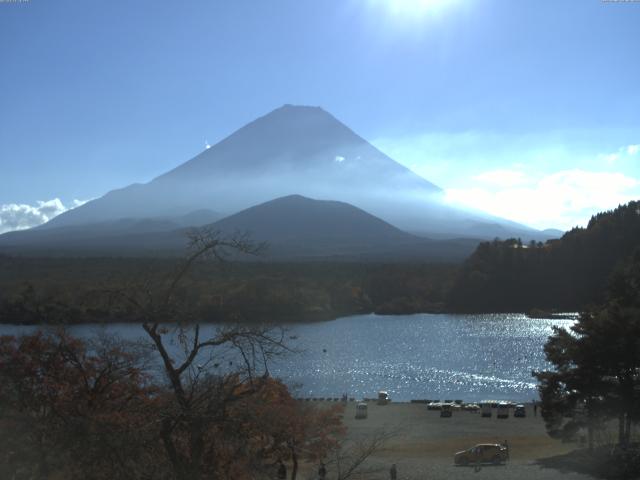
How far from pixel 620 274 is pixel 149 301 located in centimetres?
1947

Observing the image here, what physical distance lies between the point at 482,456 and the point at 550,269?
3267 cm

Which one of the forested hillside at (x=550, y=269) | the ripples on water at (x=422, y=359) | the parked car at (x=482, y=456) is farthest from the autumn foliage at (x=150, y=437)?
the forested hillside at (x=550, y=269)

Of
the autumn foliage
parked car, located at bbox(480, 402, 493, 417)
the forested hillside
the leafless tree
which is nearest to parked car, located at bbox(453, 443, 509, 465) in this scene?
parked car, located at bbox(480, 402, 493, 417)

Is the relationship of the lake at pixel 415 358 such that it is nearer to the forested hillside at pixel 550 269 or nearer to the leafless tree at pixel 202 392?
the forested hillside at pixel 550 269

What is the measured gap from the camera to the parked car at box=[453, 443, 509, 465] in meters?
9.95

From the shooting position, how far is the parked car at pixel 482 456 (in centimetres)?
995

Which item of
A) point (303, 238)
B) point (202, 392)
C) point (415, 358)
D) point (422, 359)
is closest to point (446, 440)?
point (202, 392)

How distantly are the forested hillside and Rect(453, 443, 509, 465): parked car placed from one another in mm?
29333

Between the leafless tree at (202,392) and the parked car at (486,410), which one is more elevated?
the leafless tree at (202,392)

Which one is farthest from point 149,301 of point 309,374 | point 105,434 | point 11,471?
point 309,374

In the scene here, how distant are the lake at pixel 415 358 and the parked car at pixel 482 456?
3.84 m

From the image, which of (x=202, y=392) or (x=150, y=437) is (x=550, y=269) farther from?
(x=150, y=437)

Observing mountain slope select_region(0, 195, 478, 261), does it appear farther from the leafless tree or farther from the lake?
the leafless tree

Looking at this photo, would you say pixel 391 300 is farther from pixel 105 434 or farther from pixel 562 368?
pixel 105 434
